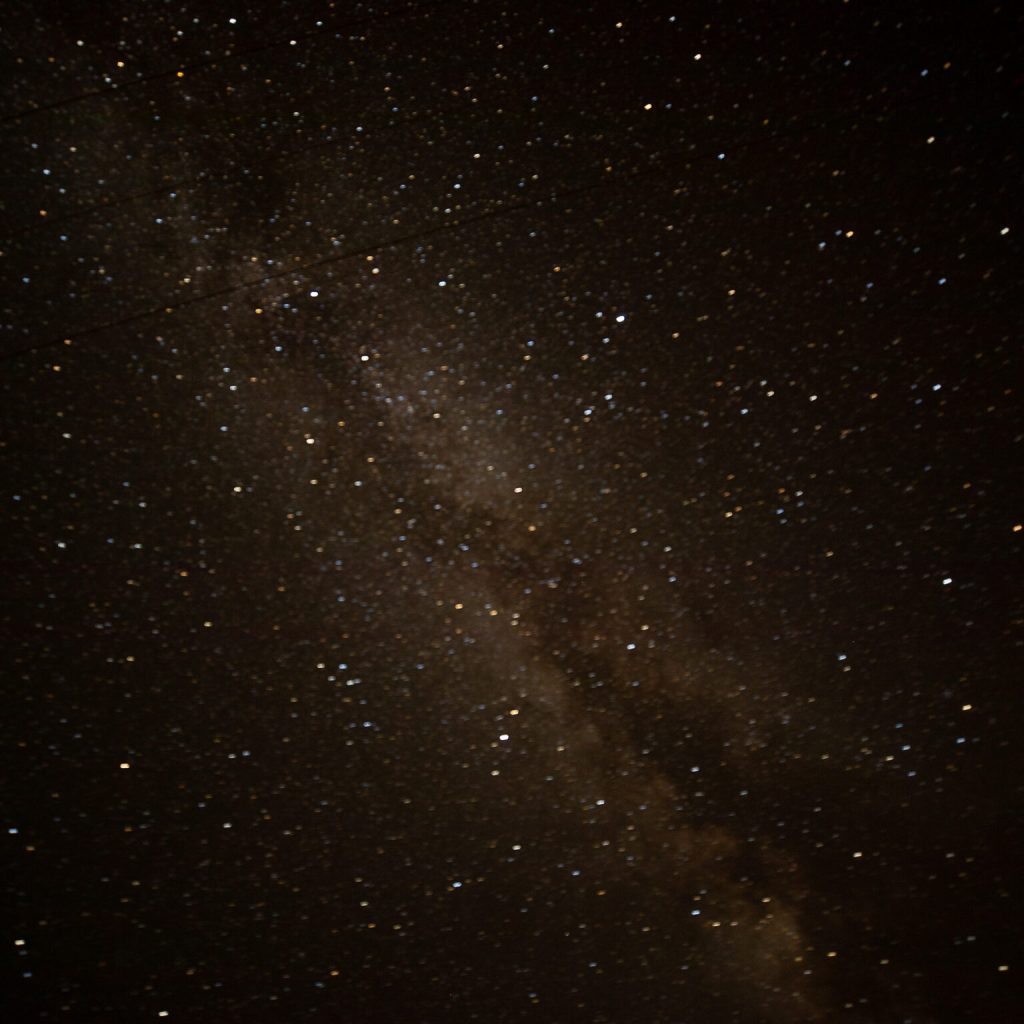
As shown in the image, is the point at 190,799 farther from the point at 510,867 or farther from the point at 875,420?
the point at 875,420


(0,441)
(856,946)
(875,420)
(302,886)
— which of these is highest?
(0,441)

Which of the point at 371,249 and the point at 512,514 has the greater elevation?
the point at 371,249

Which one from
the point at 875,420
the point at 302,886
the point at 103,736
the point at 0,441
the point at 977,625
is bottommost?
the point at 977,625

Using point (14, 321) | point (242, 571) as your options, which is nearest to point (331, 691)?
point (242, 571)

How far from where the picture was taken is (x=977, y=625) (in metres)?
0.66

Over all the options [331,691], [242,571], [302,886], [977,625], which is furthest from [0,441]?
[977,625]

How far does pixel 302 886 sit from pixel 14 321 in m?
0.76

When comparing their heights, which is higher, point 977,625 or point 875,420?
point 875,420

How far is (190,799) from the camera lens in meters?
0.67

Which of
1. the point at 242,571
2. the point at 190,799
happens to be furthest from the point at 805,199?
the point at 190,799

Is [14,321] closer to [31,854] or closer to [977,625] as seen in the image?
[31,854]

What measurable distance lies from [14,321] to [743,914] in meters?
1.13

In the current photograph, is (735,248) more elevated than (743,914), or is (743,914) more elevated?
(735,248)

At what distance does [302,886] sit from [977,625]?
35.7 inches
